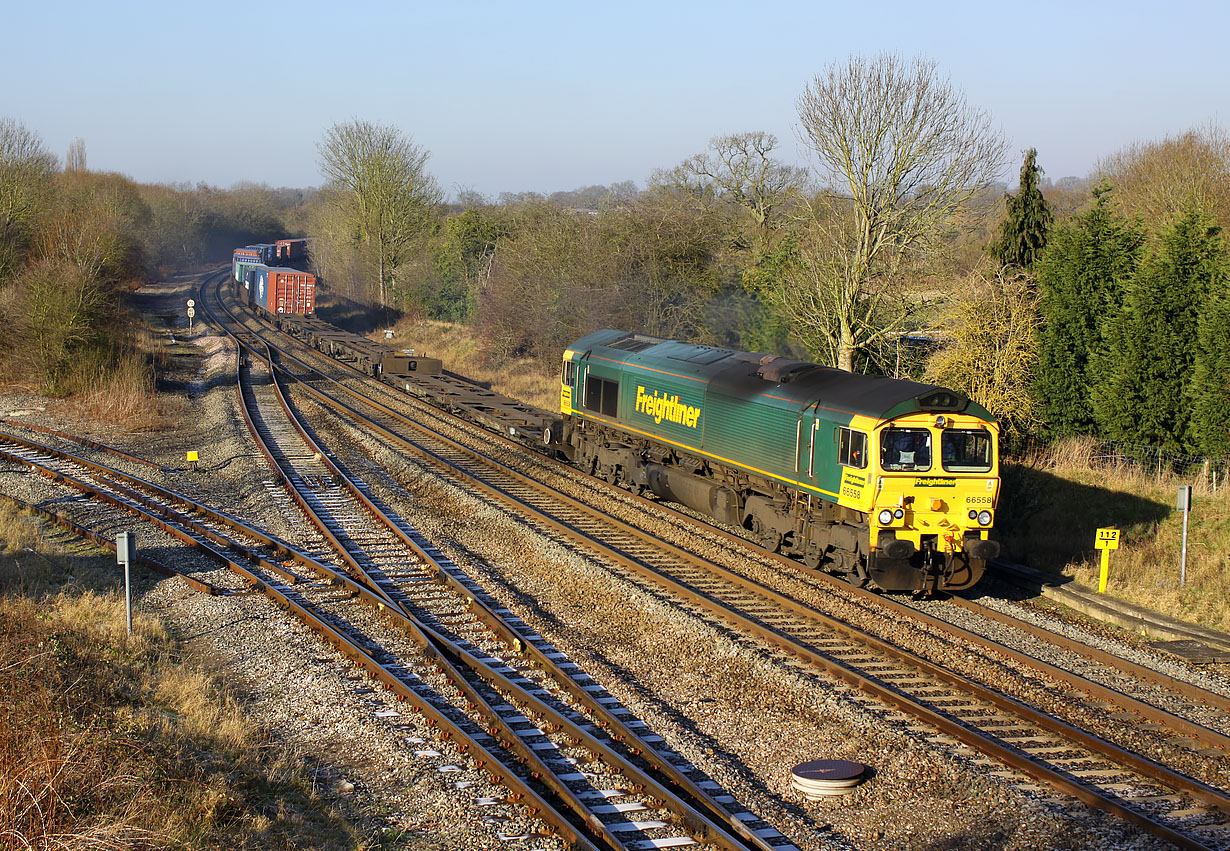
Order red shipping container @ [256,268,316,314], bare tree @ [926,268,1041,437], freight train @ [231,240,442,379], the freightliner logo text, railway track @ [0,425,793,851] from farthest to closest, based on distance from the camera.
→ red shipping container @ [256,268,316,314] < freight train @ [231,240,442,379] < bare tree @ [926,268,1041,437] < the freightliner logo text < railway track @ [0,425,793,851]

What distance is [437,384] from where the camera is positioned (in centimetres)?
3173

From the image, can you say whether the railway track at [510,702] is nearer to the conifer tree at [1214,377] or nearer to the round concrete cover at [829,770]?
the round concrete cover at [829,770]

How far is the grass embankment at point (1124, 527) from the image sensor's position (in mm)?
14336

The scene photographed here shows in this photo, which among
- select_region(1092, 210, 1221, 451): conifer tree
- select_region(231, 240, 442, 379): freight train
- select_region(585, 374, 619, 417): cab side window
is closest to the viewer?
select_region(1092, 210, 1221, 451): conifer tree

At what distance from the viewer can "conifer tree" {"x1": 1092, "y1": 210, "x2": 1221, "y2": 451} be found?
1928 cm

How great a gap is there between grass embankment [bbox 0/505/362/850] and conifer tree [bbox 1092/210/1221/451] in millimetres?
17650

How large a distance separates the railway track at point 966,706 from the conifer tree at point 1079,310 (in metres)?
10.8

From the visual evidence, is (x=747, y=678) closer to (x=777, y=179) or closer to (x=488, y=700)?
(x=488, y=700)

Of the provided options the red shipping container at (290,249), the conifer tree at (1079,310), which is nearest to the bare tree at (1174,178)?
the conifer tree at (1079,310)

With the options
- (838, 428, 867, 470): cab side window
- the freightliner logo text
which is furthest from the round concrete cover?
the freightliner logo text

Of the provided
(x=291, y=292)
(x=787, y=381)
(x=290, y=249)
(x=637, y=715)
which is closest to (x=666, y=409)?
(x=787, y=381)

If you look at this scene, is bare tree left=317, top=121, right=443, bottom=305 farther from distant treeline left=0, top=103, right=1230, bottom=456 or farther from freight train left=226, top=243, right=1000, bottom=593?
freight train left=226, top=243, right=1000, bottom=593

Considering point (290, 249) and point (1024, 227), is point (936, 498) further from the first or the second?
point (290, 249)

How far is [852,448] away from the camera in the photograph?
13.6 meters
